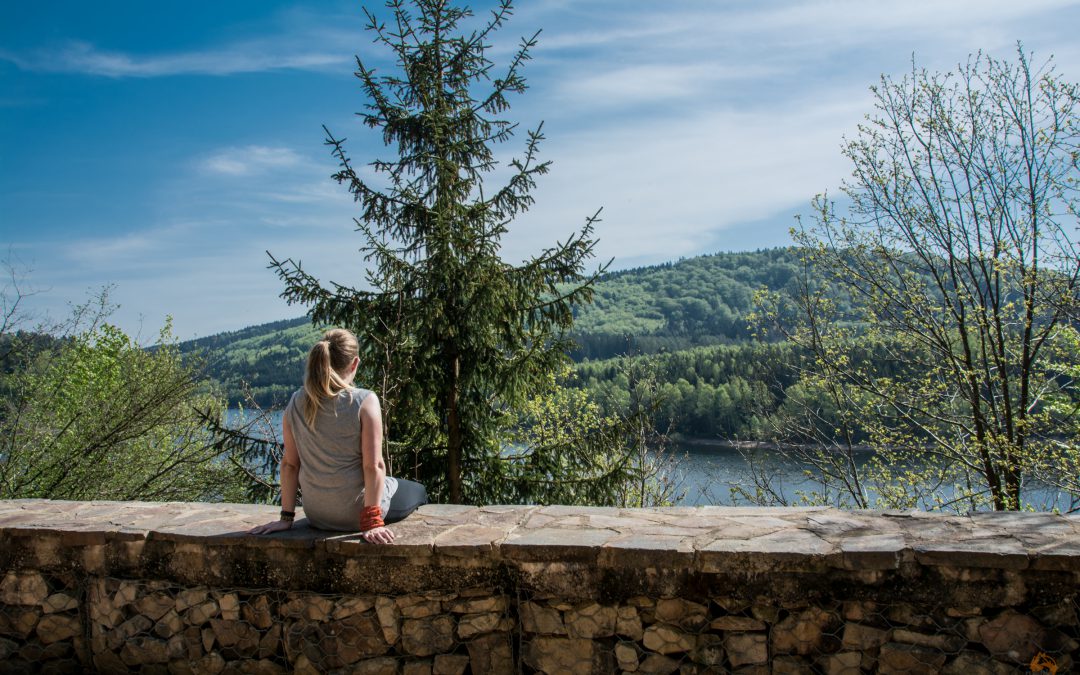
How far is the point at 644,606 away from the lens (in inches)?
112

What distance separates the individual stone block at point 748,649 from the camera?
9.04ft

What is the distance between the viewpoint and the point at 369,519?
3.13m

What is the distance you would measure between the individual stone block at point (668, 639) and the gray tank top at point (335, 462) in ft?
4.43

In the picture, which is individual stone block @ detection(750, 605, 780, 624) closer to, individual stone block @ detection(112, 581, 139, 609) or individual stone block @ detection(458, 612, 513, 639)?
individual stone block @ detection(458, 612, 513, 639)

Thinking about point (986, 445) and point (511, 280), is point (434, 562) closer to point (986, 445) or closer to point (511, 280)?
point (511, 280)

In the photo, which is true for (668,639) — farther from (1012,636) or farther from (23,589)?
(23,589)

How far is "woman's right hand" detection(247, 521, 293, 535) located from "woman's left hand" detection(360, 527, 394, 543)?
510 millimetres

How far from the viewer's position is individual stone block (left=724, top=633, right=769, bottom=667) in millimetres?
2756

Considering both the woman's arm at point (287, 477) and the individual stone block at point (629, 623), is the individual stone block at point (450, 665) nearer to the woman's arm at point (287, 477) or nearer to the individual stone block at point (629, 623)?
the individual stone block at point (629, 623)

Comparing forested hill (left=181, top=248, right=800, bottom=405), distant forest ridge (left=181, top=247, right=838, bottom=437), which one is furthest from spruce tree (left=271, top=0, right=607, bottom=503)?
forested hill (left=181, top=248, right=800, bottom=405)

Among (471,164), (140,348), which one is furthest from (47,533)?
(140,348)

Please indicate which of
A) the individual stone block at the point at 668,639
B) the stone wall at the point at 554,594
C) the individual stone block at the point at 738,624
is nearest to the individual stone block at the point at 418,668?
the stone wall at the point at 554,594

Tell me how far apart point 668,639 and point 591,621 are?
0.33 meters

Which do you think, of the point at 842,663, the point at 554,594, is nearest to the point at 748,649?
the point at 842,663
